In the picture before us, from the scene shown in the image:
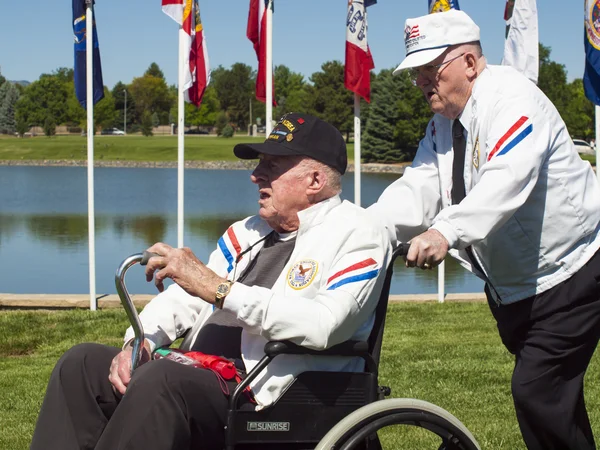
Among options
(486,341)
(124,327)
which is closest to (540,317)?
(486,341)

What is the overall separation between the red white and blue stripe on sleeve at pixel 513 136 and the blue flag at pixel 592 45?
5786 mm

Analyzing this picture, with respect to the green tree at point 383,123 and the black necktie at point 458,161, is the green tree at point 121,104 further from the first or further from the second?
the black necktie at point 458,161

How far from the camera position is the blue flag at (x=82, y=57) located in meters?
9.43

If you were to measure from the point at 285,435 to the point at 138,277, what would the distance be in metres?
9.01

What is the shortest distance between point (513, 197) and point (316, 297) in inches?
27.0

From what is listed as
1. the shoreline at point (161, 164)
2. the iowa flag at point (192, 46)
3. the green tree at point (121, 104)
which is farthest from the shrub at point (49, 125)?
the iowa flag at point (192, 46)

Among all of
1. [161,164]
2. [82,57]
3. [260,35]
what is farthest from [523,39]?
[161,164]

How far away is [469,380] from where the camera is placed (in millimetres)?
5551

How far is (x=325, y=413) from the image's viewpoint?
2.91 metres

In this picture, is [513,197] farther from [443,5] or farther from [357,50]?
[357,50]

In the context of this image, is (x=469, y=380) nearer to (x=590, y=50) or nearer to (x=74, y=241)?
(x=590, y=50)

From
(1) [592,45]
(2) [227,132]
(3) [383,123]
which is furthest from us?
(2) [227,132]

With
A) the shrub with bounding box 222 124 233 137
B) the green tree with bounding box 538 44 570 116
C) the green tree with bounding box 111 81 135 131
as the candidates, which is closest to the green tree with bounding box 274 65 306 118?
the shrub with bounding box 222 124 233 137

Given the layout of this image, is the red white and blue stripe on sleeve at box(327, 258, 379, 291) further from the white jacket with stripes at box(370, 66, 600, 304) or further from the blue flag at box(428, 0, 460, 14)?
the blue flag at box(428, 0, 460, 14)
